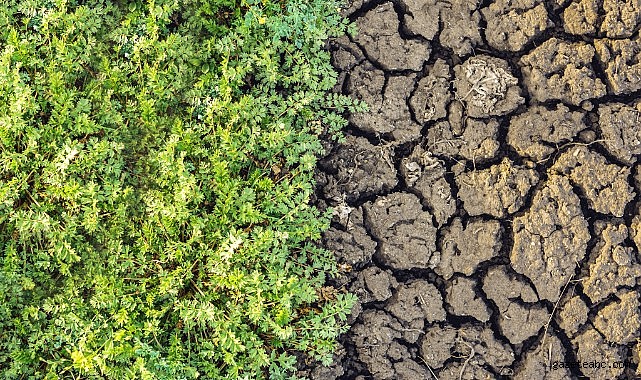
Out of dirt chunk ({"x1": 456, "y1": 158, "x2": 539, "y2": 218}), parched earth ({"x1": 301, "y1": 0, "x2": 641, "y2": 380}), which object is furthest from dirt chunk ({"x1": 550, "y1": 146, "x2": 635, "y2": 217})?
dirt chunk ({"x1": 456, "y1": 158, "x2": 539, "y2": 218})

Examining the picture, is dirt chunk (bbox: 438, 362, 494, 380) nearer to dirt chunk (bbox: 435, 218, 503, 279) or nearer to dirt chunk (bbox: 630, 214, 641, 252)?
dirt chunk (bbox: 435, 218, 503, 279)

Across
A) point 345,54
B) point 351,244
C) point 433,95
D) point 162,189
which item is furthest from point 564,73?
point 162,189

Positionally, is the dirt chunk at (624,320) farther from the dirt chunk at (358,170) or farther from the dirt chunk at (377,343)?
the dirt chunk at (358,170)

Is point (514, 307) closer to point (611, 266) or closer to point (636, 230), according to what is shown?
point (611, 266)

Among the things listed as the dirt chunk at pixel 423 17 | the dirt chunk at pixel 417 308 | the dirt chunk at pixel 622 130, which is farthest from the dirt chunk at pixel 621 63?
the dirt chunk at pixel 417 308

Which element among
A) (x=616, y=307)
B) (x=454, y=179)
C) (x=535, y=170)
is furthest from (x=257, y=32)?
(x=616, y=307)

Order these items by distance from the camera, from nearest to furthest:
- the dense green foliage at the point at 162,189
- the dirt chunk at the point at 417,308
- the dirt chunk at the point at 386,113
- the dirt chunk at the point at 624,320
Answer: the dense green foliage at the point at 162,189, the dirt chunk at the point at 624,320, the dirt chunk at the point at 417,308, the dirt chunk at the point at 386,113

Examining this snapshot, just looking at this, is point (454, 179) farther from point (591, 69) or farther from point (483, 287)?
point (591, 69)
